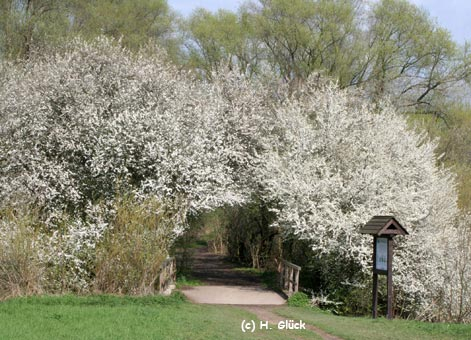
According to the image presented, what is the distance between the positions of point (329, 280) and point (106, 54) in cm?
1096

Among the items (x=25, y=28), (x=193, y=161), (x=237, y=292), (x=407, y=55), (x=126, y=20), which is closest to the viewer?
(x=237, y=292)

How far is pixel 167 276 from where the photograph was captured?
18078 millimetres

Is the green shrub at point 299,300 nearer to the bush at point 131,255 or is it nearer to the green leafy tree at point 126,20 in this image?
the bush at point 131,255

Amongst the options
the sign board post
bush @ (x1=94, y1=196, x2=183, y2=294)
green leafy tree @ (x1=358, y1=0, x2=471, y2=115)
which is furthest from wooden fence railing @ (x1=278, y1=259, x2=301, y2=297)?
green leafy tree @ (x1=358, y1=0, x2=471, y2=115)

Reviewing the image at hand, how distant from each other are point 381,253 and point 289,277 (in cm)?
415

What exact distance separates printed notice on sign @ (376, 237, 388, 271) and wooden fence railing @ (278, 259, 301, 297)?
3194mm

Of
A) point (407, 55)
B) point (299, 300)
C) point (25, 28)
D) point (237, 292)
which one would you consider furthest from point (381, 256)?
point (407, 55)

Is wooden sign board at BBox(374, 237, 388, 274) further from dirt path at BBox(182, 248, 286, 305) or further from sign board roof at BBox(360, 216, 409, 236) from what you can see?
dirt path at BBox(182, 248, 286, 305)

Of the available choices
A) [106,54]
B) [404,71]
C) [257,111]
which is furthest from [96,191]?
[404,71]

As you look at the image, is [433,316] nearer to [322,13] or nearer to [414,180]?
[414,180]

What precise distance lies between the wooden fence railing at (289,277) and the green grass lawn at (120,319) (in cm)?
308

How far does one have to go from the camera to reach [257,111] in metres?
23.4

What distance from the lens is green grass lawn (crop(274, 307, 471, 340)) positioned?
38.6 feet

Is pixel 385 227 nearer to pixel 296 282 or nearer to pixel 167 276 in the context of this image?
pixel 296 282
